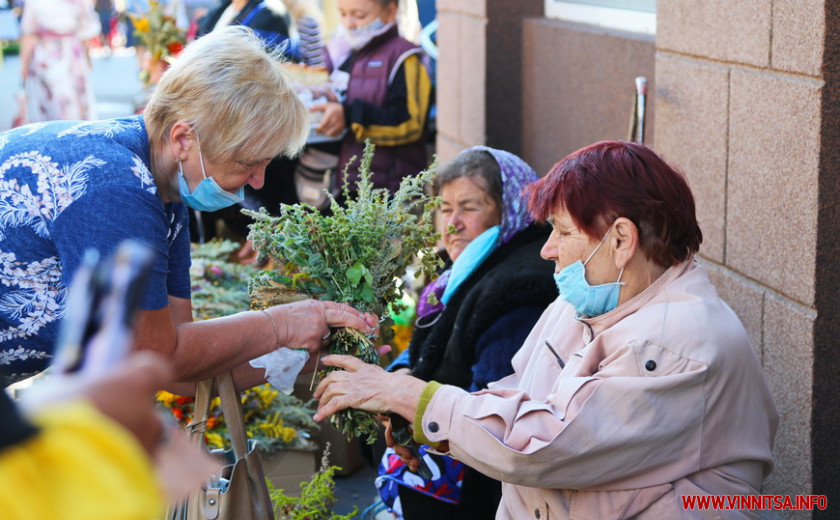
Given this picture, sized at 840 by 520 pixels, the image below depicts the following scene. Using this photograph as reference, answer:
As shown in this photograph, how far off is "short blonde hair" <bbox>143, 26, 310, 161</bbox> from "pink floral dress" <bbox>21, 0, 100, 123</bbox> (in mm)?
7281

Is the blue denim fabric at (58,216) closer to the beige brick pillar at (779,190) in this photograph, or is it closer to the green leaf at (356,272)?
the green leaf at (356,272)

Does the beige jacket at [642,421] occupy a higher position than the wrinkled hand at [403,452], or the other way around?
the beige jacket at [642,421]

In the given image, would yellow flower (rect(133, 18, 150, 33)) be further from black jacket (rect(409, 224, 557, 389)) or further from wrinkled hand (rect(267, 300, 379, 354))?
wrinkled hand (rect(267, 300, 379, 354))

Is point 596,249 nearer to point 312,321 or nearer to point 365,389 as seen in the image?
point 365,389

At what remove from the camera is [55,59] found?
9422 mm

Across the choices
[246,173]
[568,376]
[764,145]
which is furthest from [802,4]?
[246,173]

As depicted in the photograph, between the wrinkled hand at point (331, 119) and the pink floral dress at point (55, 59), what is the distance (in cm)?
404

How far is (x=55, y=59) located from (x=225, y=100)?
25.3 feet

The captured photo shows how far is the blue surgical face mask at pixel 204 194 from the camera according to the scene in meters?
2.61

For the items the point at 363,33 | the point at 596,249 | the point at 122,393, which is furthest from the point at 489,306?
the point at 363,33

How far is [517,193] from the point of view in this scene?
136 inches

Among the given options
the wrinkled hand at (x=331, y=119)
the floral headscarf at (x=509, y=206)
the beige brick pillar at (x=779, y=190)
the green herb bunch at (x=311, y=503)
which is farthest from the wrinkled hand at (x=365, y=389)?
the wrinkled hand at (x=331, y=119)

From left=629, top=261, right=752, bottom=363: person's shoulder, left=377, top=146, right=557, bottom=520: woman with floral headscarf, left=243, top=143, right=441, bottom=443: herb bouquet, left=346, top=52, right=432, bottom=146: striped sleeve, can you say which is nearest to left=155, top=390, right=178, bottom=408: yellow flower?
left=377, top=146, right=557, bottom=520: woman with floral headscarf

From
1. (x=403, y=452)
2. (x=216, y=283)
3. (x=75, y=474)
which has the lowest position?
(x=216, y=283)
